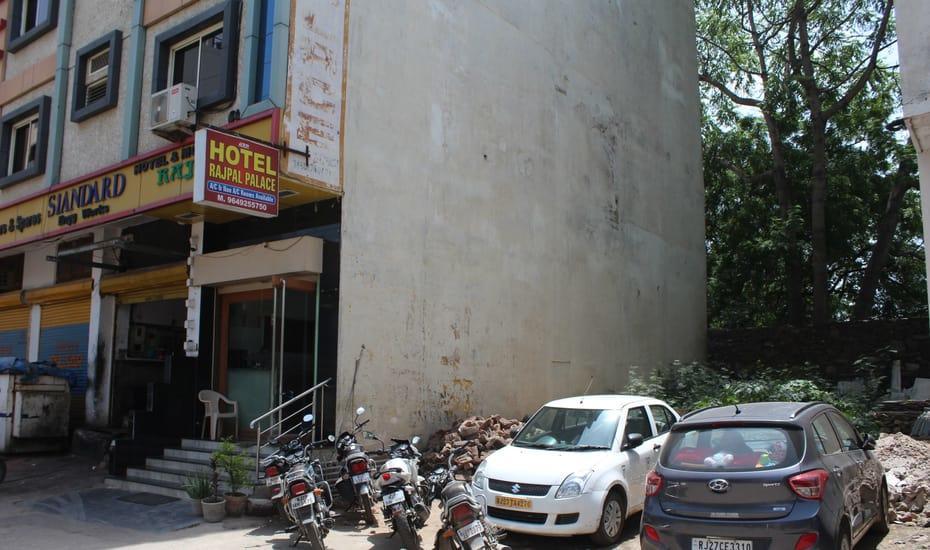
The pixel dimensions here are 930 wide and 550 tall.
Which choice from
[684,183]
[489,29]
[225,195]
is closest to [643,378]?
[684,183]

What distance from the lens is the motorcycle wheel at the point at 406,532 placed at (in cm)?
772

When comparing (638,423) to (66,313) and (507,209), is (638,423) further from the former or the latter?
(66,313)

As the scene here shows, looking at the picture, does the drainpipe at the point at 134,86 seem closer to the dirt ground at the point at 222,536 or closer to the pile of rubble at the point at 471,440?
the dirt ground at the point at 222,536

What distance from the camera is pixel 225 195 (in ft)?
32.3

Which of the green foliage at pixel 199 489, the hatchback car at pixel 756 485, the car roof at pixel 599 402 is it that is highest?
the car roof at pixel 599 402

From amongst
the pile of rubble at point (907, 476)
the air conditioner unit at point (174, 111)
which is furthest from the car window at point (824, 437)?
the air conditioner unit at point (174, 111)

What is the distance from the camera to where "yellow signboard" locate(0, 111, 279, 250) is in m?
11.2

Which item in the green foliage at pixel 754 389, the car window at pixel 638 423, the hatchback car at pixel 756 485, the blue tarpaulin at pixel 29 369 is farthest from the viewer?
the green foliage at pixel 754 389

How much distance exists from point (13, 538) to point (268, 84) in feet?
23.0

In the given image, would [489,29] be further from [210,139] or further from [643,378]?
[643,378]

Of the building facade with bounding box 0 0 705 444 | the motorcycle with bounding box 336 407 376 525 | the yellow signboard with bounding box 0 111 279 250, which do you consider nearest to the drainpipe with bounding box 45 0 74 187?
the building facade with bounding box 0 0 705 444

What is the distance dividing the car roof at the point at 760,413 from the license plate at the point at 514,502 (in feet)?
6.73

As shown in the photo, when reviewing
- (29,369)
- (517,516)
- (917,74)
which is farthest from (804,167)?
(29,369)

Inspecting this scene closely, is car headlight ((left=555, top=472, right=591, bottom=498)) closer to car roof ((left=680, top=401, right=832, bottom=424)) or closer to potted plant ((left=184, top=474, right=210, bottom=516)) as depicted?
car roof ((left=680, top=401, right=832, bottom=424))
